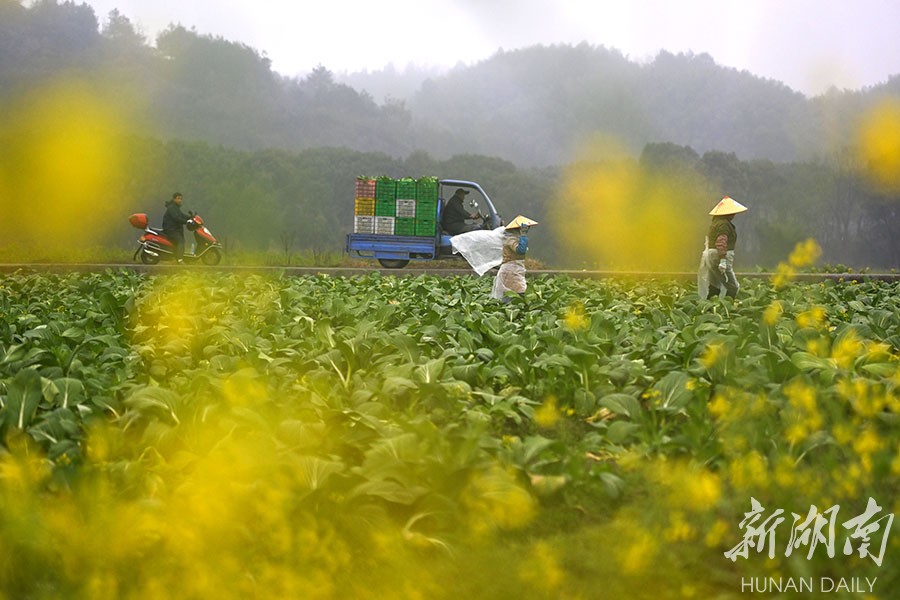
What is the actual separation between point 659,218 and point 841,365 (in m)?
41.0

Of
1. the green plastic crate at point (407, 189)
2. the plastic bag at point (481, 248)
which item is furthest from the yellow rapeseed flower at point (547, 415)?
the green plastic crate at point (407, 189)

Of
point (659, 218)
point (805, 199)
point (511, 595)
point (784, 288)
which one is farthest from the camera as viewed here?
point (805, 199)

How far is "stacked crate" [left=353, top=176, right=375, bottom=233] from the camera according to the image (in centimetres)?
2186

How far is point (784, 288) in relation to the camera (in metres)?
11.0

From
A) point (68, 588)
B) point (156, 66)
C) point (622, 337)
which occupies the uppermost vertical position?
point (156, 66)

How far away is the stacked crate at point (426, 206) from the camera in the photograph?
21.3m

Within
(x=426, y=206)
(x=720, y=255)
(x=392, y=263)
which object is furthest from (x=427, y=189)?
(x=720, y=255)

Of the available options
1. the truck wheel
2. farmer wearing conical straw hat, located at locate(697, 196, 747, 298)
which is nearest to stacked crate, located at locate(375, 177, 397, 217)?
the truck wheel

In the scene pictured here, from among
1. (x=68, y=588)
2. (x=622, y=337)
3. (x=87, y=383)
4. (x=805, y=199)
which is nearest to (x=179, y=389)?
(x=87, y=383)

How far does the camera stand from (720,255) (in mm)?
9125

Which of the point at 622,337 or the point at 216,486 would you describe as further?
the point at 622,337

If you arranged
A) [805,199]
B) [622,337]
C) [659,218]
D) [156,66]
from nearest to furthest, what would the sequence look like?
[622,337]
[659,218]
[805,199]
[156,66]

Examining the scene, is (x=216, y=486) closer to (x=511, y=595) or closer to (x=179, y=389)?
(x=511, y=595)

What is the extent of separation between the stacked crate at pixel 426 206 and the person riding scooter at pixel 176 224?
5.61m
